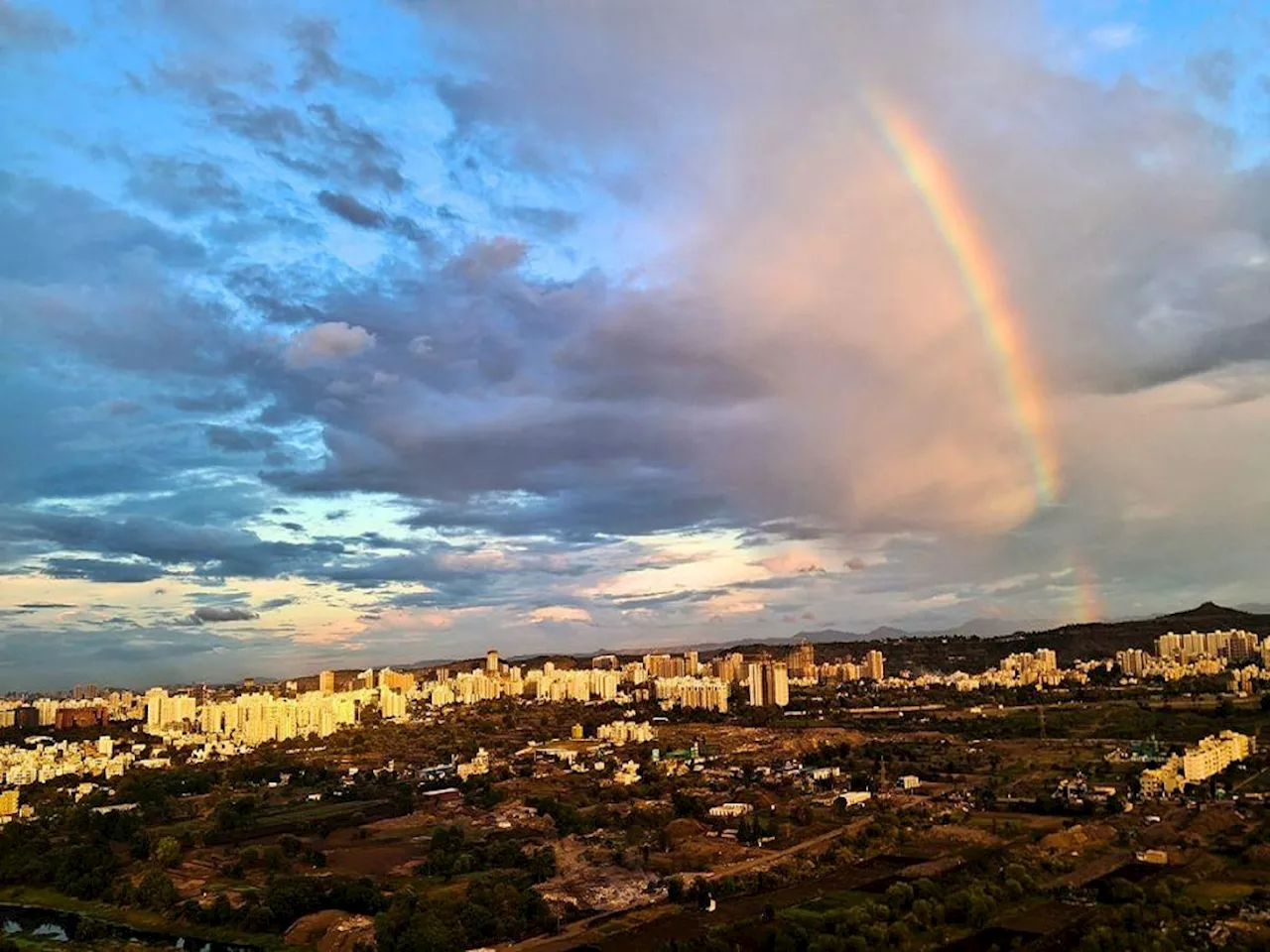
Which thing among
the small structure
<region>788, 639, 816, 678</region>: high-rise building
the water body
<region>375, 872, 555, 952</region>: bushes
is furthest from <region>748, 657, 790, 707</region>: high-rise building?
the water body

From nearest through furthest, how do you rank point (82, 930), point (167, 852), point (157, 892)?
point (82, 930), point (157, 892), point (167, 852)

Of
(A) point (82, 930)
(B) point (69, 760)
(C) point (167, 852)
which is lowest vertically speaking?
(A) point (82, 930)

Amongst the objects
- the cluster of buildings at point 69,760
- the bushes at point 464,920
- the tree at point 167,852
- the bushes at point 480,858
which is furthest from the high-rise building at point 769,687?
the bushes at point 464,920

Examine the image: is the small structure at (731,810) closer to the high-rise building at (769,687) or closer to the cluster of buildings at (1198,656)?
the high-rise building at (769,687)

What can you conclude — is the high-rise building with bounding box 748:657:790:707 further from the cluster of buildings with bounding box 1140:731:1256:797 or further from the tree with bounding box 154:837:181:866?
the tree with bounding box 154:837:181:866

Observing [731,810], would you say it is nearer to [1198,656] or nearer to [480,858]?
[480,858]

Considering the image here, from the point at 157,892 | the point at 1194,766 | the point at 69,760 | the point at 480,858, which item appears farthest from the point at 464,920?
the point at 69,760
